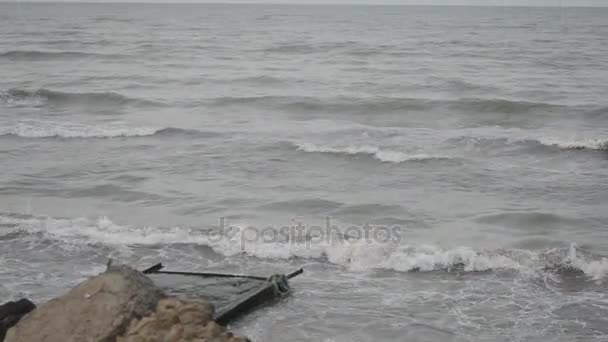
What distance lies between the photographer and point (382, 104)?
29.8 m

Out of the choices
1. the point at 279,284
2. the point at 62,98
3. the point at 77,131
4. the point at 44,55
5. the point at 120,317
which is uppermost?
the point at 44,55

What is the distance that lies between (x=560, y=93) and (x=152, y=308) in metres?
27.7

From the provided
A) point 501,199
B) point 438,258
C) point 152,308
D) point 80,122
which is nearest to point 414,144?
point 501,199

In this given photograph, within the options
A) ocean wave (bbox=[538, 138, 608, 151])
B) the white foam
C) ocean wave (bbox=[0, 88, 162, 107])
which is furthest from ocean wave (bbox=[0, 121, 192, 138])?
ocean wave (bbox=[538, 138, 608, 151])

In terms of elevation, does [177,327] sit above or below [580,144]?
above

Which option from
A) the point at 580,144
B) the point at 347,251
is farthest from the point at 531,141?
the point at 347,251

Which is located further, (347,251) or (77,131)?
(77,131)

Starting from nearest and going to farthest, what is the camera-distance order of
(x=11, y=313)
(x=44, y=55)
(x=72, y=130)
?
(x=11, y=313) < (x=72, y=130) < (x=44, y=55)

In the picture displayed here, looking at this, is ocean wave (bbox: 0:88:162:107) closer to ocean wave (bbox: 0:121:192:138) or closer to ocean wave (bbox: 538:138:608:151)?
ocean wave (bbox: 0:121:192:138)

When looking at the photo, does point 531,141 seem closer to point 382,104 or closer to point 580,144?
point 580,144

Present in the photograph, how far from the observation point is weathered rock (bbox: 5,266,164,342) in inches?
273

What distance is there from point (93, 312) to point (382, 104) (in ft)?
77.6

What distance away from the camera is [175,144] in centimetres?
2273

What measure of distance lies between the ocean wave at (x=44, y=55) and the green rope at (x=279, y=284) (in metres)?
39.7
